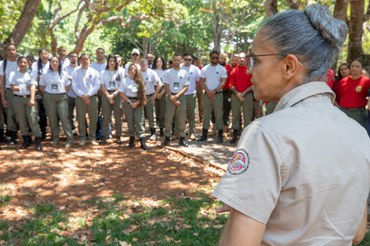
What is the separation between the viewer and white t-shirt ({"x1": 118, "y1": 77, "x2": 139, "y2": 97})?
7988mm

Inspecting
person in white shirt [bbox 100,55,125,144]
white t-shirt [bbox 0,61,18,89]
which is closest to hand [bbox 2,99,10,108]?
white t-shirt [bbox 0,61,18,89]

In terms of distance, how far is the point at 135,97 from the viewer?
26.3 feet

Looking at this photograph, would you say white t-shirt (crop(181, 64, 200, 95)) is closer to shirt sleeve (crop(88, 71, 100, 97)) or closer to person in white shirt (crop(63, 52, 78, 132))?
shirt sleeve (crop(88, 71, 100, 97))

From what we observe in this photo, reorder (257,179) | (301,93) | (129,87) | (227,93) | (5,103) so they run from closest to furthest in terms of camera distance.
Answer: (257,179), (301,93), (5,103), (129,87), (227,93)

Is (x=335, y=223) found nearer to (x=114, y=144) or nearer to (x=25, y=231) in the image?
(x=25, y=231)

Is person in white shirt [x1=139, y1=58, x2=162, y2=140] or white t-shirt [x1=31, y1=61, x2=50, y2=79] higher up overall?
white t-shirt [x1=31, y1=61, x2=50, y2=79]

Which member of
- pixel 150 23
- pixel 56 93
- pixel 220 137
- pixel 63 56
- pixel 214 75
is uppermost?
pixel 150 23

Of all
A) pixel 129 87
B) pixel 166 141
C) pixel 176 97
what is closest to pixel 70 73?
pixel 129 87

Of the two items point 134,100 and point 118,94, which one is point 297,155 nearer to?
point 134,100

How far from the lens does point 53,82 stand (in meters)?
7.73

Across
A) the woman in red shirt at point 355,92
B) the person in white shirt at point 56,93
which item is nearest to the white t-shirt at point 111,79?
the person in white shirt at point 56,93

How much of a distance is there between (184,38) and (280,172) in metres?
27.0

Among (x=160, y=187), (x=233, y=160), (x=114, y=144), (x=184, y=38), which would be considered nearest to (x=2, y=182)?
(x=160, y=187)

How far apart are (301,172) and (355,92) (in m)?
6.88
